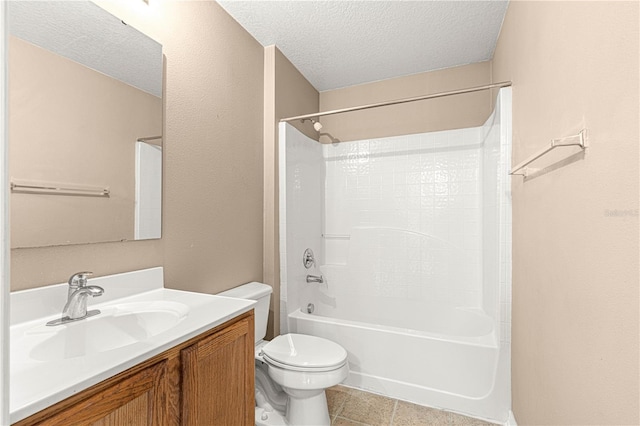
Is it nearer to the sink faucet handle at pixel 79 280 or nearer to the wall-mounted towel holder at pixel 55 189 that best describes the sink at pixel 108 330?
the sink faucet handle at pixel 79 280

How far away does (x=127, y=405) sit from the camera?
2.39 feet

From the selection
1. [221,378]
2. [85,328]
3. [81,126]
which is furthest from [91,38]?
[221,378]

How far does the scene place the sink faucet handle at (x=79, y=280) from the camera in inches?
40.5

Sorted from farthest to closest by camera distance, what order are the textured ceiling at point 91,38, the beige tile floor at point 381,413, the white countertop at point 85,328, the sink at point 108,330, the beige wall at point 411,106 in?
1. the beige wall at point 411,106
2. the beige tile floor at point 381,413
3. the textured ceiling at point 91,38
4. the sink at point 108,330
5. the white countertop at point 85,328

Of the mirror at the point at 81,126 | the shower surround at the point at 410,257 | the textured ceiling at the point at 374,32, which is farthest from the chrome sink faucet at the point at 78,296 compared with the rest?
the textured ceiling at the point at 374,32

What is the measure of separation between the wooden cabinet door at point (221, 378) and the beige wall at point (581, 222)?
107cm

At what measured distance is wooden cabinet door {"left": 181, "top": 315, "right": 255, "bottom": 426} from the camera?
90 centimetres

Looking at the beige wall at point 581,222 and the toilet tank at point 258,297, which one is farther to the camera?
the toilet tank at point 258,297

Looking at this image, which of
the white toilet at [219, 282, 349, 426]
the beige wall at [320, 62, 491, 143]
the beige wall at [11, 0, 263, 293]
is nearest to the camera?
the beige wall at [11, 0, 263, 293]

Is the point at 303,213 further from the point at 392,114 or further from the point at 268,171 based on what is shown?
the point at 392,114

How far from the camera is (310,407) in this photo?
1653mm

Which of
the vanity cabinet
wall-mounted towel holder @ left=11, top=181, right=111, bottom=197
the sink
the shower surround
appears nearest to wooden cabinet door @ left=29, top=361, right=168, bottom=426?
the vanity cabinet

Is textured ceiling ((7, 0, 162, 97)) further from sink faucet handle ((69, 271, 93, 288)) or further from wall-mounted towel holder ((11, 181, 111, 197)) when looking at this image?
sink faucet handle ((69, 271, 93, 288))

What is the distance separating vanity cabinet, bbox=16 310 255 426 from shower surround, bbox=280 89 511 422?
44.3 inches
